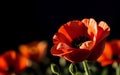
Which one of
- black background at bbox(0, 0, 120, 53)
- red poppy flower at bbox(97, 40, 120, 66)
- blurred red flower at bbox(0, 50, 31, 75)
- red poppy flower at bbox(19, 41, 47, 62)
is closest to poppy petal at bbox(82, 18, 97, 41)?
red poppy flower at bbox(97, 40, 120, 66)

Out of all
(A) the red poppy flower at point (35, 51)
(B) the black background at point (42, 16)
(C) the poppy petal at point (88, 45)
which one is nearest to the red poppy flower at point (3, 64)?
(A) the red poppy flower at point (35, 51)

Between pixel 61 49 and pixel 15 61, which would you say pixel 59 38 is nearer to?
pixel 61 49

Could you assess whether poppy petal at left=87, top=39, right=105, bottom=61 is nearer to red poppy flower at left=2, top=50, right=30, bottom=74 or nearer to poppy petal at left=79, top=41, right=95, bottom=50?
poppy petal at left=79, top=41, right=95, bottom=50

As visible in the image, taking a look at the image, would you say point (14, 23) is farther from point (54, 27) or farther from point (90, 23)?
point (90, 23)

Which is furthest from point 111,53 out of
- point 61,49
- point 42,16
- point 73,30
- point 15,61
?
point 42,16

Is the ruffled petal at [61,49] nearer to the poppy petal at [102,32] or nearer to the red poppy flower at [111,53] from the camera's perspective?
the poppy petal at [102,32]

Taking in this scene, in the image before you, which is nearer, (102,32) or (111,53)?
(102,32)
